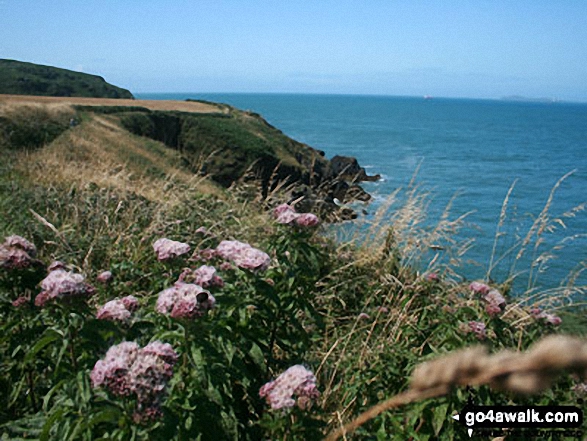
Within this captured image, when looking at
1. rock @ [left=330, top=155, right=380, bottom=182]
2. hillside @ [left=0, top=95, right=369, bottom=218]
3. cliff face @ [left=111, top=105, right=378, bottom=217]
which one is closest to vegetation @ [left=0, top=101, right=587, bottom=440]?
hillside @ [left=0, top=95, right=369, bottom=218]

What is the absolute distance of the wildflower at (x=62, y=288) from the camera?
8.65 feet

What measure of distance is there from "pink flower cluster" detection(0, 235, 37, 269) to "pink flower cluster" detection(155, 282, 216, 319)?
109 cm

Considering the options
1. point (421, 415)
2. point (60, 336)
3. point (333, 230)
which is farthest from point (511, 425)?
point (333, 230)

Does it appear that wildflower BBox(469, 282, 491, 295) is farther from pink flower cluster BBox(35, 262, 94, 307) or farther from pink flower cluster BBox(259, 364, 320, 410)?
pink flower cluster BBox(35, 262, 94, 307)

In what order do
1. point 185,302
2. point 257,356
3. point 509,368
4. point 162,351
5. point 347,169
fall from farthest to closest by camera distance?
point 347,169 → point 257,356 → point 185,302 → point 162,351 → point 509,368

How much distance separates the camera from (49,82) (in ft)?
275

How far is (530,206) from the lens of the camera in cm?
2767

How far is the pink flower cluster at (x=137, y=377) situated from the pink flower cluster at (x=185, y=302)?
0.37 metres

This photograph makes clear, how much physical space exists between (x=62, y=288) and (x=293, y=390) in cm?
125

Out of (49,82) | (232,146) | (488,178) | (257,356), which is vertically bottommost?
(488,178)

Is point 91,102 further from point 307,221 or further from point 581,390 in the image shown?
point 581,390

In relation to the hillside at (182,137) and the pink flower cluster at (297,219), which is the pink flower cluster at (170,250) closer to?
the pink flower cluster at (297,219)

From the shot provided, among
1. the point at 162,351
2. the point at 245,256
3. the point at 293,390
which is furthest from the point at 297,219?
the point at 162,351

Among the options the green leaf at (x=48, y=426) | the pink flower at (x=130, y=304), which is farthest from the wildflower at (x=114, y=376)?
the pink flower at (x=130, y=304)
